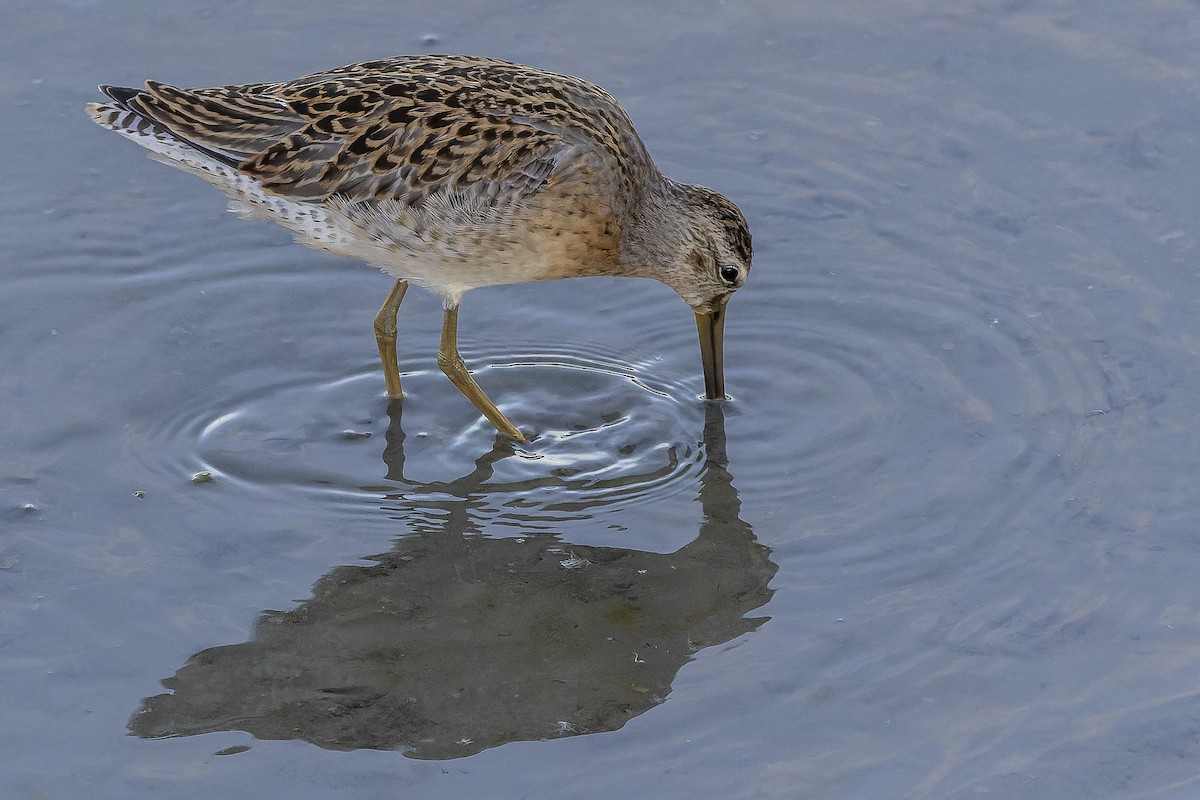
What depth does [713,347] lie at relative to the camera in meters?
6.68

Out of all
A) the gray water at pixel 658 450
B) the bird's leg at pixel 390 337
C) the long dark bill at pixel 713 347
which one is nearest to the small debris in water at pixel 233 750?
the gray water at pixel 658 450

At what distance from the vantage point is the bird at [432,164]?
6039mm

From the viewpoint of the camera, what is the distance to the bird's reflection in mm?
4918

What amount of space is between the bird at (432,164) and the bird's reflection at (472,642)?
94cm

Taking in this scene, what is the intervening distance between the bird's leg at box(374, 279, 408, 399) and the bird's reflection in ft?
2.48

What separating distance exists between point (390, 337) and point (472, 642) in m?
1.85

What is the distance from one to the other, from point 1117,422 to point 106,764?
4.08 m

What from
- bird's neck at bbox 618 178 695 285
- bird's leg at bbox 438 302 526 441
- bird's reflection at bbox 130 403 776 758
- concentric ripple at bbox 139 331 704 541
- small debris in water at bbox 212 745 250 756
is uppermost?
bird's neck at bbox 618 178 695 285

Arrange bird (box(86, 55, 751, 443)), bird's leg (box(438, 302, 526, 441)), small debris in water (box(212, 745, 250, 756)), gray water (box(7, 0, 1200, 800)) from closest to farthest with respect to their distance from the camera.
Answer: small debris in water (box(212, 745, 250, 756)) < gray water (box(7, 0, 1200, 800)) < bird (box(86, 55, 751, 443)) < bird's leg (box(438, 302, 526, 441))

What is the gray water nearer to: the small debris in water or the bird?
the small debris in water

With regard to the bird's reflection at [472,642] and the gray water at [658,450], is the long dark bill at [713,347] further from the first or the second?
the bird's reflection at [472,642]

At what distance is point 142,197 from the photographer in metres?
7.58

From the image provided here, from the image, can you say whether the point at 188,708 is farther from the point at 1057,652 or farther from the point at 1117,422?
the point at 1117,422

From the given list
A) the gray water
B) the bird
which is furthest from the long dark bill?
the bird
